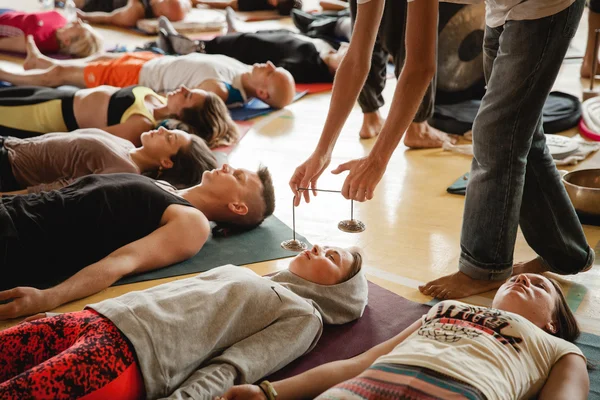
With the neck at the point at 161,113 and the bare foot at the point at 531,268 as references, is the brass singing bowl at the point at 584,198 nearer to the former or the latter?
the bare foot at the point at 531,268

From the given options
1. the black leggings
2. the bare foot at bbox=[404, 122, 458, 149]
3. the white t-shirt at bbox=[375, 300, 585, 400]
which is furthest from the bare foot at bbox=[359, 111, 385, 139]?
the white t-shirt at bbox=[375, 300, 585, 400]

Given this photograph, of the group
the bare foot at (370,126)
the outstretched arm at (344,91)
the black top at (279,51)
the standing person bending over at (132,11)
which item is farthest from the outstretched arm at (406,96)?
the standing person bending over at (132,11)

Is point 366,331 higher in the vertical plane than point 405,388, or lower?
lower

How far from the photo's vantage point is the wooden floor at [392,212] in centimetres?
227

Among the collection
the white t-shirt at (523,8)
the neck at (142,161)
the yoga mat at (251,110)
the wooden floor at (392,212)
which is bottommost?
the wooden floor at (392,212)

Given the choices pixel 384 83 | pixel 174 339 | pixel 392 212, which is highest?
pixel 384 83

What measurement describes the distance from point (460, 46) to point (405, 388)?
2931 mm

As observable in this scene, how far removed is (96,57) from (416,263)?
3285 millimetres

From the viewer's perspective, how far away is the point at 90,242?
7.32ft

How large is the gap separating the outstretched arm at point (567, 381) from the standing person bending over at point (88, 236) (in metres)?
1.25

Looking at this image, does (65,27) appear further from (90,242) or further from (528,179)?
(528,179)

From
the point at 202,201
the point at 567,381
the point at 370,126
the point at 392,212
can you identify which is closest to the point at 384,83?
the point at 370,126

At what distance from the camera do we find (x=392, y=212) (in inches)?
112

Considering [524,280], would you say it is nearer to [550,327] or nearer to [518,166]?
[550,327]
